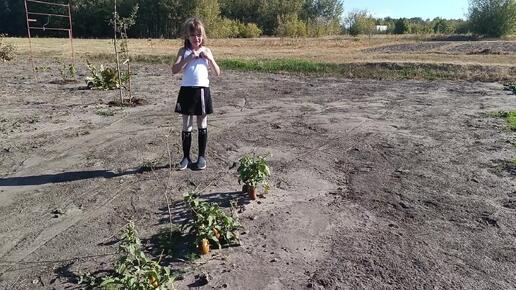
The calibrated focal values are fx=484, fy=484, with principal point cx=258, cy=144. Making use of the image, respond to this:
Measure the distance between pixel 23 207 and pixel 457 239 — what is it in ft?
13.9

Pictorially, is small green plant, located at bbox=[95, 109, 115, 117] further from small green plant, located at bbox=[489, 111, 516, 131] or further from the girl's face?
small green plant, located at bbox=[489, 111, 516, 131]

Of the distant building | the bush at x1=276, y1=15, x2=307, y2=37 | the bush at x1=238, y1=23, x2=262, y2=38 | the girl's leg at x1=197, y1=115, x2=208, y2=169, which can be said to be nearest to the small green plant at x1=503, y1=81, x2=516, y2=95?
the girl's leg at x1=197, y1=115, x2=208, y2=169

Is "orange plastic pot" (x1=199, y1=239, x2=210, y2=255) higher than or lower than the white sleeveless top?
lower

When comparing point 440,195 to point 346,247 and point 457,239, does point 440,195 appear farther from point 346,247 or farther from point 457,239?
point 346,247

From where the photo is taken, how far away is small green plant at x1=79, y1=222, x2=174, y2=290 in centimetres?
307

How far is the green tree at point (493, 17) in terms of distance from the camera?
4103 centimetres

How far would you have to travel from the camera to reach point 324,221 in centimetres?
461

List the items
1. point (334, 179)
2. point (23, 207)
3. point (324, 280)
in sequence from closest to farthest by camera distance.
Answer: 1. point (324, 280)
2. point (23, 207)
3. point (334, 179)

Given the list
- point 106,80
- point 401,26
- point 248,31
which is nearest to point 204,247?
point 106,80

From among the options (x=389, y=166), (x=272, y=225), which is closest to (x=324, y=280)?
(x=272, y=225)

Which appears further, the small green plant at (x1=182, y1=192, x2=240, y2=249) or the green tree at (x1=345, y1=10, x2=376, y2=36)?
the green tree at (x1=345, y1=10, x2=376, y2=36)

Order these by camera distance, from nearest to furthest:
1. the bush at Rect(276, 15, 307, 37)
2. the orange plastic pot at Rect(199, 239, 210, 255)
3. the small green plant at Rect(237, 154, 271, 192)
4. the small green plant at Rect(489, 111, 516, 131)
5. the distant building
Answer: the orange plastic pot at Rect(199, 239, 210, 255) → the small green plant at Rect(237, 154, 271, 192) → the small green plant at Rect(489, 111, 516, 131) → the bush at Rect(276, 15, 307, 37) → the distant building

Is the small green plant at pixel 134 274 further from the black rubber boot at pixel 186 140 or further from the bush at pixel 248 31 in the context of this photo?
the bush at pixel 248 31

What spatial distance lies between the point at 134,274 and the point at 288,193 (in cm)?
249
